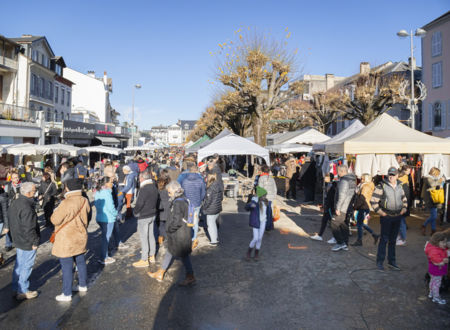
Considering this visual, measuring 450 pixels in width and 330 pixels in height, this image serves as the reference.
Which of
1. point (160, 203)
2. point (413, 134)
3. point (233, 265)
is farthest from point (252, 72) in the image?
point (233, 265)

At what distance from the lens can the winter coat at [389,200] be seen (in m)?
5.48

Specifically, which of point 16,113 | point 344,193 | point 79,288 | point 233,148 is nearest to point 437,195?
point 344,193

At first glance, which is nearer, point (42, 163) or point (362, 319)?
point (362, 319)

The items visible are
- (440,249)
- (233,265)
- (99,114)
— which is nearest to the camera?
(440,249)

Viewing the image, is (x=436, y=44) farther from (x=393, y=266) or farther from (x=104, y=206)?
(x=104, y=206)

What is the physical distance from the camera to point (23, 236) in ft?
14.5

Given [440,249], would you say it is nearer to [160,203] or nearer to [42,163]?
[160,203]

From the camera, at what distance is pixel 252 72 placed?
20.0m

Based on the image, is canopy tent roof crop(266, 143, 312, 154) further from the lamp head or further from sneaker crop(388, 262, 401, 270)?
sneaker crop(388, 262, 401, 270)

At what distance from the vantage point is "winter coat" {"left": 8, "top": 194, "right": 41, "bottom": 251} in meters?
4.41

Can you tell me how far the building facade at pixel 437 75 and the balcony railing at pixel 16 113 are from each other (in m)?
31.0

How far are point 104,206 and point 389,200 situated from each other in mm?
4810

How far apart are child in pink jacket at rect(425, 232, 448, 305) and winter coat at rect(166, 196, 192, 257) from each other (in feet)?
10.8

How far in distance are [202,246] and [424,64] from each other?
29879mm
